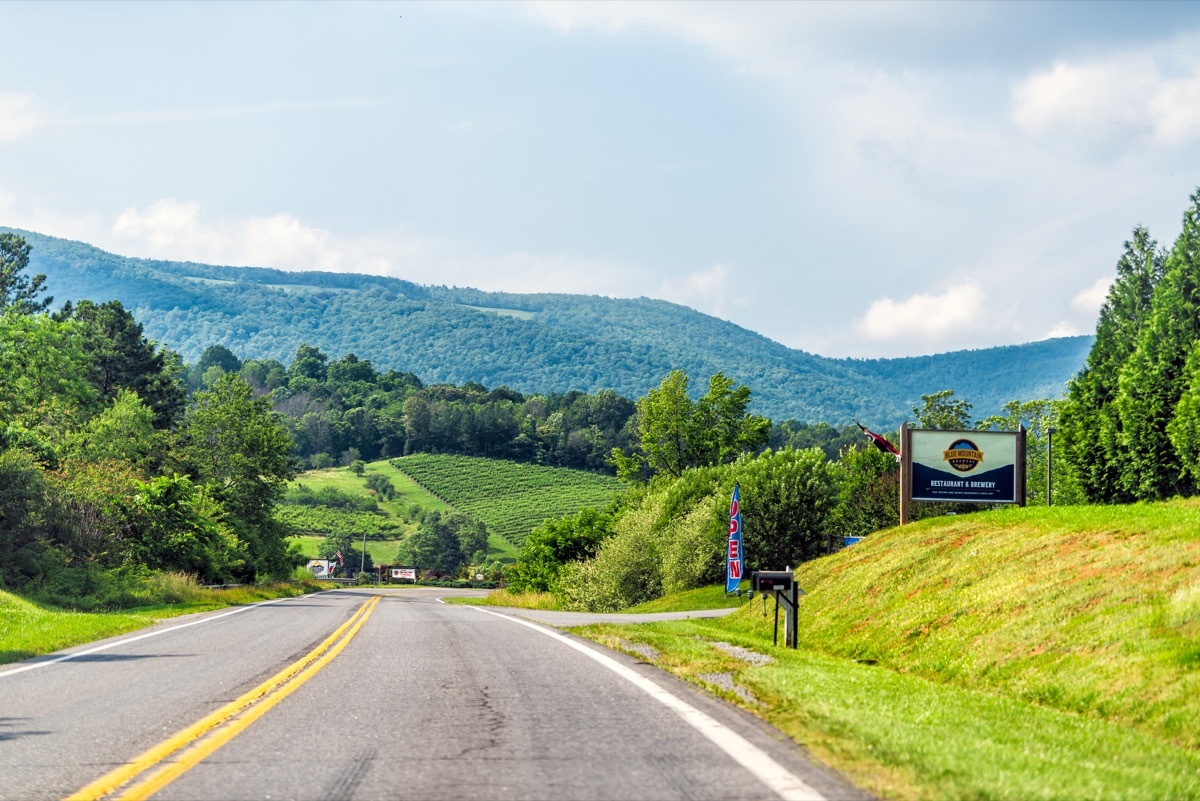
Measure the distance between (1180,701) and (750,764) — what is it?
6.49m

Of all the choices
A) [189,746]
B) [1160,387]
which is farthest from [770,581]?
[1160,387]

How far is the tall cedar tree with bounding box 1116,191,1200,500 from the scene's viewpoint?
196ft

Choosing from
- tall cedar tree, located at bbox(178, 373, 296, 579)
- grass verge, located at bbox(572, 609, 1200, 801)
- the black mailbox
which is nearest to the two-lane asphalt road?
grass verge, located at bbox(572, 609, 1200, 801)

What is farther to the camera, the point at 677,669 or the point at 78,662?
the point at 78,662

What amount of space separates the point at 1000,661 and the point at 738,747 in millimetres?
9188

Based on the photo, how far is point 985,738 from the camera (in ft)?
28.0

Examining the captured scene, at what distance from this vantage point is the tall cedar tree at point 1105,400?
65.5 metres

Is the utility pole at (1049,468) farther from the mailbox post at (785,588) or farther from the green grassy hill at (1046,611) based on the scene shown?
the mailbox post at (785,588)

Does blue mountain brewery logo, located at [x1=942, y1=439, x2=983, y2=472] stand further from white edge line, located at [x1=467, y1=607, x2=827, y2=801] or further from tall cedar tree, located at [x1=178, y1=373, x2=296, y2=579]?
tall cedar tree, located at [x1=178, y1=373, x2=296, y2=579]

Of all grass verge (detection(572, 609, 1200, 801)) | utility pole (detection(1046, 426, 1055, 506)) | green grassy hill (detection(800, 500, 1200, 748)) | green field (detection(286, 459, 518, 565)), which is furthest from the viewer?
green field (detection(286, 459, 518, 565))

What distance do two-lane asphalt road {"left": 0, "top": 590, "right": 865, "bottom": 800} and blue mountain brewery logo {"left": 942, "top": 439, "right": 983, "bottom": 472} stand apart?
2124cm

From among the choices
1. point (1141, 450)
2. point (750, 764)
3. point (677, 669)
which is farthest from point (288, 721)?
point (1141, 450)

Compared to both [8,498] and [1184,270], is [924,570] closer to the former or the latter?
[8,498]

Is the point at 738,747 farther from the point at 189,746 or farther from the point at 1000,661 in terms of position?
the point at 1000,661
